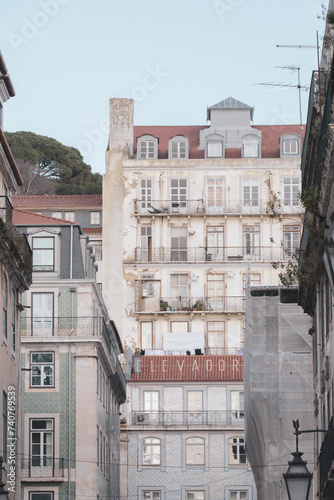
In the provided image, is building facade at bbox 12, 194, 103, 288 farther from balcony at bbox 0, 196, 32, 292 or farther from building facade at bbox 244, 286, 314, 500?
balcony at bbox 0, 196, 32, 292

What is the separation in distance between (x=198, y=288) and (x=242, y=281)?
106 inches

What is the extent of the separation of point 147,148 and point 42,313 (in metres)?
32.4

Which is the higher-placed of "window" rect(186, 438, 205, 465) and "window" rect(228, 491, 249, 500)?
"window" rect(186, 438, 205, 465)

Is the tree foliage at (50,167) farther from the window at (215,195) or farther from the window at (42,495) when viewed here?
the window at (42,495)

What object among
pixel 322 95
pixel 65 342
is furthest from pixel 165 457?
pixel 322 95

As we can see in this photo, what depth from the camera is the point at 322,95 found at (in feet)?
85.5

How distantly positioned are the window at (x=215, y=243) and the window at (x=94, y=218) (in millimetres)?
12571

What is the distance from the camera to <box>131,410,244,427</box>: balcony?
67.4 m

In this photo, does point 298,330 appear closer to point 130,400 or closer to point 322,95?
point 322,95

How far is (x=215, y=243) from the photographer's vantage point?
77.3 m

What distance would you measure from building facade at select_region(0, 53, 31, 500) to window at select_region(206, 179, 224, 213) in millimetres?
43907

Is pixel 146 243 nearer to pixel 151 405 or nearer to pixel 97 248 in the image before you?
pixel 97 248

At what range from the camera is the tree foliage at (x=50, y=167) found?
11100 centimetres

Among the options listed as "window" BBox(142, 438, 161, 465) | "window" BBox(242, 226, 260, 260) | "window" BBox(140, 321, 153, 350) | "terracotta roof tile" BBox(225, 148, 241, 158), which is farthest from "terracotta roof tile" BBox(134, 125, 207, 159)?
"window" BBox(142, 438, 161, 465)
